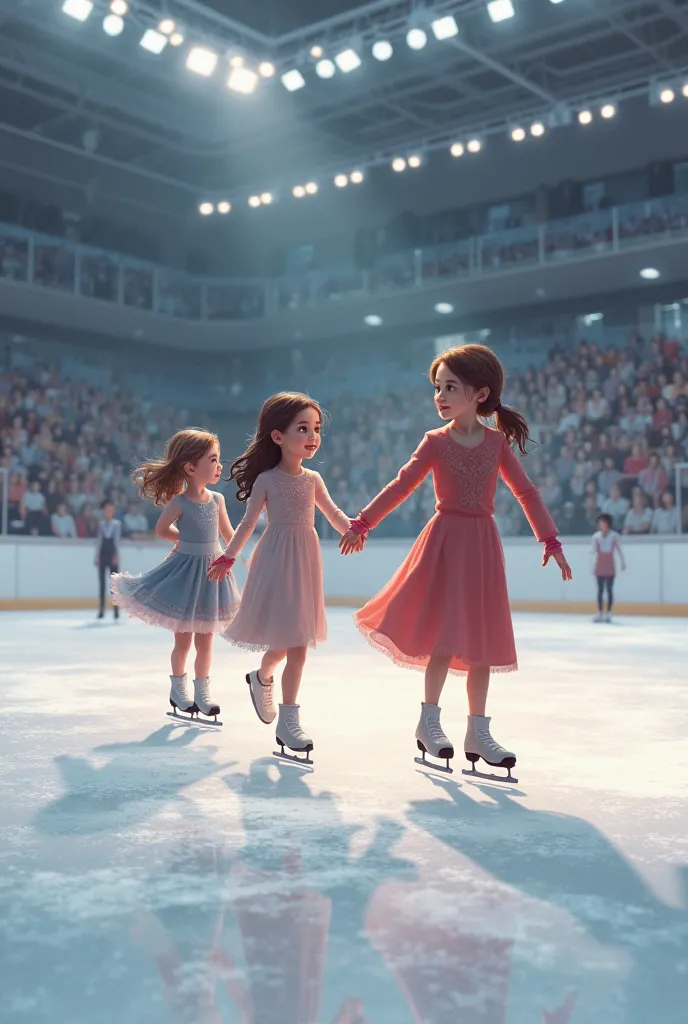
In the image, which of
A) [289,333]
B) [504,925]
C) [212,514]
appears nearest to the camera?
[504,925]

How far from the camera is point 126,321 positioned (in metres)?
20.9

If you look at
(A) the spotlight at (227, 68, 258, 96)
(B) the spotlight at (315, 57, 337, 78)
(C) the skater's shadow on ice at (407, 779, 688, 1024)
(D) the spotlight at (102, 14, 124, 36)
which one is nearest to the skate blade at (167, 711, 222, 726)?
(C) the skater's shadow on ice at (407, 779, 688, 1024)

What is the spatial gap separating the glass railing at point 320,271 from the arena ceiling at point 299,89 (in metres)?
1.81

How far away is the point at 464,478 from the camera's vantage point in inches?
146

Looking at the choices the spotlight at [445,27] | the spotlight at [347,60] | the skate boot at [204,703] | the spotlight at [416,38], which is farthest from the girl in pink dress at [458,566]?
the spotlight at [347,60]

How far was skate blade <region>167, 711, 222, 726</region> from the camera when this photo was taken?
4746mm

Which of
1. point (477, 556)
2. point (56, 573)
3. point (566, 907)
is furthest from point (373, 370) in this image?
point (566, 907)

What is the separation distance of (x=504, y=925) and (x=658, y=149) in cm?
1866

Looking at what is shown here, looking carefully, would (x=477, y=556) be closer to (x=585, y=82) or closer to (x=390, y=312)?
(x=585, y=82)

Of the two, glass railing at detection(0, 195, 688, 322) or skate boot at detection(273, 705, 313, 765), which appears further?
glass railing at detection(0, 195, 688, 322)

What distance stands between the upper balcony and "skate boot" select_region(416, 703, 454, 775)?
566 inches

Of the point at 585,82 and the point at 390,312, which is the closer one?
the point at 585,82

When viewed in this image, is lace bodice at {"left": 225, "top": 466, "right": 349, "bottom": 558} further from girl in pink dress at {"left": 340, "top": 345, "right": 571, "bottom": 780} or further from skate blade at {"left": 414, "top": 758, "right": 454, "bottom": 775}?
skate blade at {"left": 414, "top": 758, "right": 454, "bottom": 775}

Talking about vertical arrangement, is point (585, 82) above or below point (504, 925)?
above
